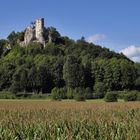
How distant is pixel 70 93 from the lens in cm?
8744

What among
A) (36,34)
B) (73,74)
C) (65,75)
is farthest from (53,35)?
(73,74)

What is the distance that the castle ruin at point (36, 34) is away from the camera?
17962cm

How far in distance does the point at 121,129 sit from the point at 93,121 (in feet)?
9.83

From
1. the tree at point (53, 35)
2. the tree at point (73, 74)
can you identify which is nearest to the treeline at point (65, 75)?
the tree at point (73, 74)

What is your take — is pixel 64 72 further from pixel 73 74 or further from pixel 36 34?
pixel 36 34

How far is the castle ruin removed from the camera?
179625 millimetres

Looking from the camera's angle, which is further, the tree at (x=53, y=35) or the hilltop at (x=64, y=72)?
the tree at (x=53, y=35)

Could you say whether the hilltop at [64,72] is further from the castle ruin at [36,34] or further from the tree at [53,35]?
the castle ruin at [36,34]

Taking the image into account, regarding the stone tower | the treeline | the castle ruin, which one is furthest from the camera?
the castle ruin

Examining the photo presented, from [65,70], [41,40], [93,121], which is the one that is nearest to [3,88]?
[65,70]

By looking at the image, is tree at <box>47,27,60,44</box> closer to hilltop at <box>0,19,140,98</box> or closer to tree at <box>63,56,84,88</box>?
hilltop at <box>0,19,140,98</box>

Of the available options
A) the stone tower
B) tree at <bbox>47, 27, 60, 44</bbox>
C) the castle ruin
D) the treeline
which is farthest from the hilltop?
the castle ruin

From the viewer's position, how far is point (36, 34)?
18088 cm

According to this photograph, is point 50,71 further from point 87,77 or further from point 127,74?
point 127,74
